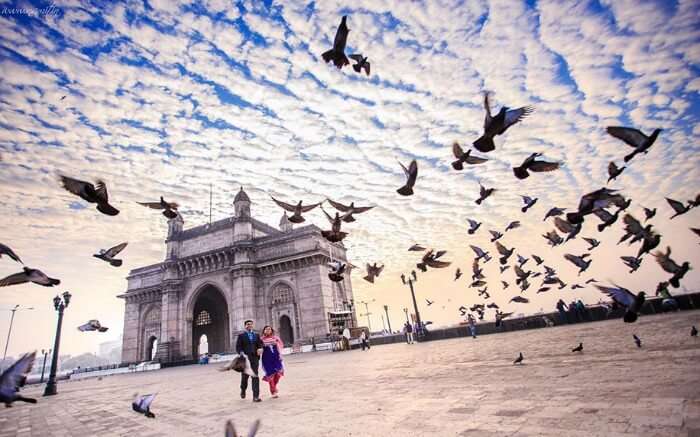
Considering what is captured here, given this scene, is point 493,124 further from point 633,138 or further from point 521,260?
point 521,260

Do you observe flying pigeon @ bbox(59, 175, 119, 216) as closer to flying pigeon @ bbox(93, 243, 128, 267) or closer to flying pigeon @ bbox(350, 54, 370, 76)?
flying pigeon @ bbox(93, 243, 128, 267)

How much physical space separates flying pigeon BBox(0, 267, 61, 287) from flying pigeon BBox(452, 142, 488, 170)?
21.0ft

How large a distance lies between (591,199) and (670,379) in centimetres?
270

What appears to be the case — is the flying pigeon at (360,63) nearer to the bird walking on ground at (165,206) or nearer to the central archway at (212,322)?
the bird walking on ground at (165,206)

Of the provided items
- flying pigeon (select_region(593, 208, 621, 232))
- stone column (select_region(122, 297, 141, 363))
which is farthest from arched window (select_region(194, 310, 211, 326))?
flying pigeon (select_region(593, 208, 621, 232))

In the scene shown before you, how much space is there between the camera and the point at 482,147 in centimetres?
461

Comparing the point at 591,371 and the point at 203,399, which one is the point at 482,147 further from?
the point at 203,399

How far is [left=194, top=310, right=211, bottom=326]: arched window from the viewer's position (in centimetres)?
4457

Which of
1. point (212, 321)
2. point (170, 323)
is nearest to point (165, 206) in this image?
point (170, 323)

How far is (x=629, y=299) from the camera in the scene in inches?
175

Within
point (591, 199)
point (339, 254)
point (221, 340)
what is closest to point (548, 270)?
point (591, 199)

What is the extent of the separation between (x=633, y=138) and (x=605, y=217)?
2.57 metres

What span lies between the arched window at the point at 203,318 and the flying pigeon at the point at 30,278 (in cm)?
4452

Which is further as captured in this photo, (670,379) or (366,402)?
(366,402)
